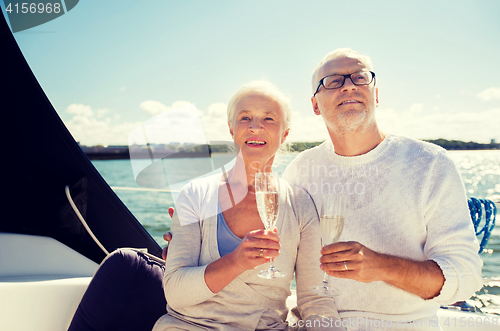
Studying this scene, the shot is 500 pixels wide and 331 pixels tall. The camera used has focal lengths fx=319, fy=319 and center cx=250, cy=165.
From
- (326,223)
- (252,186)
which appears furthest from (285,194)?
(326,223)

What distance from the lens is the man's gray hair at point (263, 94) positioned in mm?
1763

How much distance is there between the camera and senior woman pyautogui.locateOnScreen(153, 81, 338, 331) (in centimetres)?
134

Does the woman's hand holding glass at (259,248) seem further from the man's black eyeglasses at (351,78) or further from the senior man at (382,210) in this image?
the man's black eyeglasses at (351,78)

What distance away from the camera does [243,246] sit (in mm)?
1172

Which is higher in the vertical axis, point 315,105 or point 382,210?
point 315,105

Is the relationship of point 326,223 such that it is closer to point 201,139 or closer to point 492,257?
point 201,139

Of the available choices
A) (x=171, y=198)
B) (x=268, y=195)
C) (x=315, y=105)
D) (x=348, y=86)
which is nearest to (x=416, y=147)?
(x=348, y=86)

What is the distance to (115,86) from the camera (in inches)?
1081

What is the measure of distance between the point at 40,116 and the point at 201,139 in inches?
50.7

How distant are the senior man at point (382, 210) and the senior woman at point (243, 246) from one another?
0.65 ft

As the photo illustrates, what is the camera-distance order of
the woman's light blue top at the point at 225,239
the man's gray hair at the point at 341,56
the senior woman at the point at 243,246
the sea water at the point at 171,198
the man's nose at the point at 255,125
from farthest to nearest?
1. the sea water at the point at 171,198
2. the man's gray hair at the point at 341,56
3. the man's nose at the point at 255,125
4. the woman's light blue top at the point at 225,239
5. the senior woman at the point at 243,246

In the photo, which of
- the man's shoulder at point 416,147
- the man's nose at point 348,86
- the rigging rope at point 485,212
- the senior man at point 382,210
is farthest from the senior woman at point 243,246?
the rigging rope at point 485,212

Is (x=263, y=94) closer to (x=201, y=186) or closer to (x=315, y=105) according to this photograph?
(x=315, y=105)

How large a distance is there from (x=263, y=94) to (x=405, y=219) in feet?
3.21
